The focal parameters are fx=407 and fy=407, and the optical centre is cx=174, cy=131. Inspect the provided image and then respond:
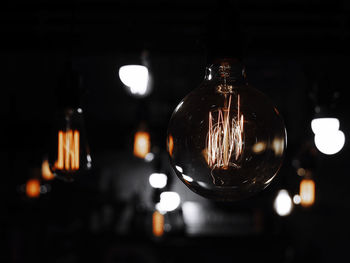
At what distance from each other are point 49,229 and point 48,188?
170cm

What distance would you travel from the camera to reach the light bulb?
140cm

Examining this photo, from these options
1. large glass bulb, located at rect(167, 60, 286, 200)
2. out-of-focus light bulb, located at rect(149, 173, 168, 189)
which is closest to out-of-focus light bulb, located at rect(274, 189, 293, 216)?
out-of-focus light bulb, located at rect(149, 173, 168, 189)

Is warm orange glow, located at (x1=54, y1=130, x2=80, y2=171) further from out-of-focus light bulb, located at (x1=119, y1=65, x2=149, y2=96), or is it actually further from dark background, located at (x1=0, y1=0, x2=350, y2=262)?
out-of-focus light bulb, located at (x1=119, y1=65, x2=149, y2=96)

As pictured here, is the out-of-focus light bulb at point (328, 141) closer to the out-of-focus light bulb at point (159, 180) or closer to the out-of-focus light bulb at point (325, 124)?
the out-of-focus light bulb at point (325, 124)

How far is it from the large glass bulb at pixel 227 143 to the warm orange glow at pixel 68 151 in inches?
21.8

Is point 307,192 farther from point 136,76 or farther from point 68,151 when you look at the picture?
point 68,151

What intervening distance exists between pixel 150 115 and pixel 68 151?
604cm

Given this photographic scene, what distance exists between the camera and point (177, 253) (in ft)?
24.1

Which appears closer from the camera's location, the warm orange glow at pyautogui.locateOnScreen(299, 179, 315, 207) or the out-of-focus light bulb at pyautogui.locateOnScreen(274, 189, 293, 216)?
the warm orange glow at pyautogui.locateOnScreen(299, 179, 315, 207)

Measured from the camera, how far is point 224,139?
0.99 m

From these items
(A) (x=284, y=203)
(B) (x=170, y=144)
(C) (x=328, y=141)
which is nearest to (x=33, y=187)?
(A) (x=284, y=203)

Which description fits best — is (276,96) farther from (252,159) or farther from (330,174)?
(252,159)

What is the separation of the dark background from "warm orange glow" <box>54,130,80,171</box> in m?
0.63

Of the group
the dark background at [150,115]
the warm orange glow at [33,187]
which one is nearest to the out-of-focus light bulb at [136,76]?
the dark background at [150,115]
